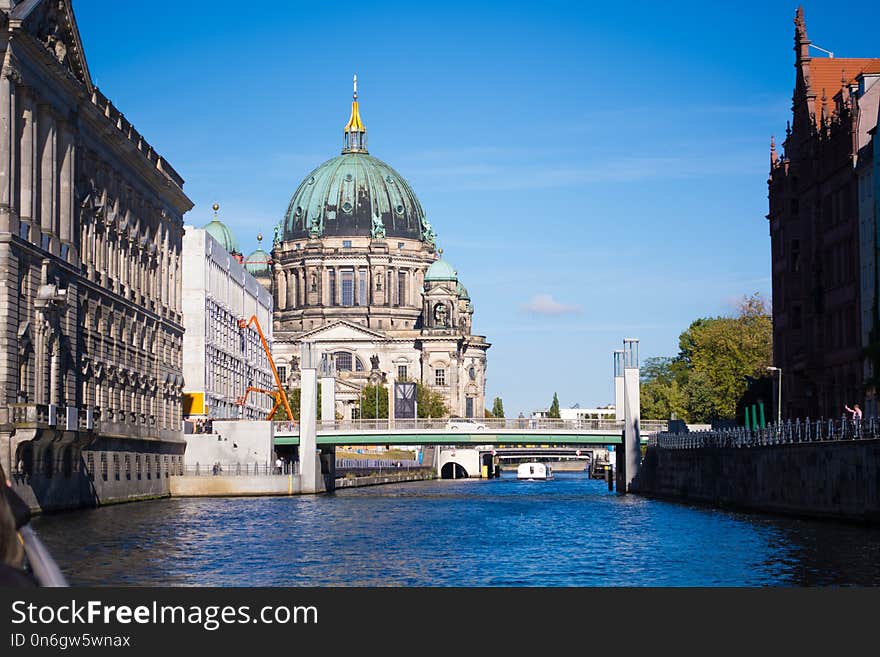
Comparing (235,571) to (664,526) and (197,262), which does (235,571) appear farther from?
(197,262)

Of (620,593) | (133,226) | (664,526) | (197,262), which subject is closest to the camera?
(620,593)

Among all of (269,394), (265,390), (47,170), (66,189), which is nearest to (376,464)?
(269,394)

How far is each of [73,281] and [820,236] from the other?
4092 cm

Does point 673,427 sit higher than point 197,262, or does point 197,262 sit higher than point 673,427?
point 197,262

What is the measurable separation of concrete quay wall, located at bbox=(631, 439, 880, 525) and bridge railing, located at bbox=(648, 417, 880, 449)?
44cm

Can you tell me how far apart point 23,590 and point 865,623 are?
1006cm

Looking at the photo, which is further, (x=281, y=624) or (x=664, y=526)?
(x=664, y=526)

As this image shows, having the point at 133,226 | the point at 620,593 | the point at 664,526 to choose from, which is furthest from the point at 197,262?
the point at 620,593

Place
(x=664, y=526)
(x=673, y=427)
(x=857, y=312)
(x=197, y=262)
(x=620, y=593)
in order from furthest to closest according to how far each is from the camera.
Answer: (x=197, y=262) → (x=673, y=427) → (x=857, y=312) → (x=664, y=526) → (x=620, y=593)

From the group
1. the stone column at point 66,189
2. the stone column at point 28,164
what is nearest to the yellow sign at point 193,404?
the stone column at point 66,189

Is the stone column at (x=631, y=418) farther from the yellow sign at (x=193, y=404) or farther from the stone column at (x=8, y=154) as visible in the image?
the stone column at (x=8, y=154)

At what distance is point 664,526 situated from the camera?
62.0 meters

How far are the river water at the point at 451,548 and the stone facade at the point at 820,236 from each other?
40.7 feet

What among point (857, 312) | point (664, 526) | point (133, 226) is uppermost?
point (133, 226)
